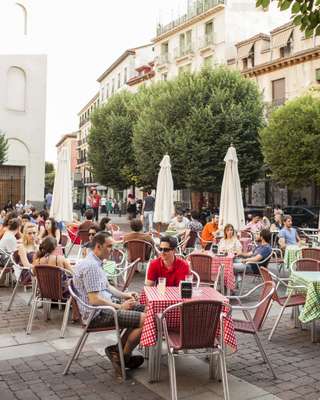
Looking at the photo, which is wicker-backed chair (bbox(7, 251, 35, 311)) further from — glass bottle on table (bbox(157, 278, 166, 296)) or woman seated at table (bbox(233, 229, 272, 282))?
woman seated at table (bbox(233, 229, 272, 282))

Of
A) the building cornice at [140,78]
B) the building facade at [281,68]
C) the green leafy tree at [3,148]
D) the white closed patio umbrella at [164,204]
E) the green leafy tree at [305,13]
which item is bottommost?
the white closed patio umbrella at [164,204]

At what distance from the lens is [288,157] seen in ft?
82.8

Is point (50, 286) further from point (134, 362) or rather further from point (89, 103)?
point (89, 103)

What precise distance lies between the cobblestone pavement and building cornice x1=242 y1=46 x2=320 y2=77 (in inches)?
1180

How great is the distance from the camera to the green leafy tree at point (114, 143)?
3472 cm

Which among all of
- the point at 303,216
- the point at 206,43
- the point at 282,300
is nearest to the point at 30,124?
the point at 303,216

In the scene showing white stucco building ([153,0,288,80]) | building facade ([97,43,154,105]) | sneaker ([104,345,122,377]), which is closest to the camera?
sneaker ([104,345,122,377])

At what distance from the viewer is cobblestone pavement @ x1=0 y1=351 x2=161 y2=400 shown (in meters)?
4.45

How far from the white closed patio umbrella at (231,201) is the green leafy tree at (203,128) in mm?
13851

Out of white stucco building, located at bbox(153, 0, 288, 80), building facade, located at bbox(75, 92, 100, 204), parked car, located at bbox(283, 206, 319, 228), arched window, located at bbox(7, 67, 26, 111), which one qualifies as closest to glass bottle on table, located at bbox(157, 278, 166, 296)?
parked car, located at bbox(283, 206, 319, 228)

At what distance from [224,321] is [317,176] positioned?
21730 mm

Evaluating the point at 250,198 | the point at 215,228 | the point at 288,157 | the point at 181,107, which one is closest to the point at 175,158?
the point at 181,107

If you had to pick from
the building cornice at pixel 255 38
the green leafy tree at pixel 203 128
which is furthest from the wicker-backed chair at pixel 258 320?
the building cornice at pixel 255 38

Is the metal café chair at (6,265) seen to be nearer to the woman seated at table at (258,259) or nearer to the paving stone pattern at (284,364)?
the woman seated at table at (258,259)
